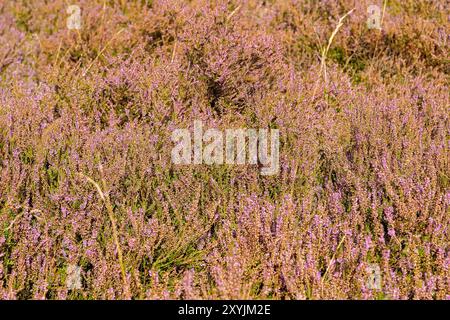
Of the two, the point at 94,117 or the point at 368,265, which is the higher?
the point at 94,117

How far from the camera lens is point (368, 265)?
2.32 meters

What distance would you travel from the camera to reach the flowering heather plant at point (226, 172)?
2.33 metres

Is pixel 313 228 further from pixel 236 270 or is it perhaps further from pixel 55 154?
pixel 55 154

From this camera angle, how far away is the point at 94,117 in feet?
11.6

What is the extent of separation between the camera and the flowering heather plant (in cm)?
233

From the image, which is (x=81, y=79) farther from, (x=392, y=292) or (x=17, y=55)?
(x=392, y=292)

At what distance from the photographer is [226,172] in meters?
2.96

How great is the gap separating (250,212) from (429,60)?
7.81 ft

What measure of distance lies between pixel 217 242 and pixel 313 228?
1.39 feet

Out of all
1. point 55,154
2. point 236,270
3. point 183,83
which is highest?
point 183,83

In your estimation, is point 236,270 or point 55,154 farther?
point 55,154
